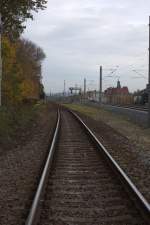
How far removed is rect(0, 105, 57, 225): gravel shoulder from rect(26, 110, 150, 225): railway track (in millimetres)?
273

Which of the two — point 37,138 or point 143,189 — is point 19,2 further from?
point 143,189

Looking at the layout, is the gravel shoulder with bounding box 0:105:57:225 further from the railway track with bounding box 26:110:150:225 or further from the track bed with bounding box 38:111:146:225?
the track bed with bounding box 38:111:146:225

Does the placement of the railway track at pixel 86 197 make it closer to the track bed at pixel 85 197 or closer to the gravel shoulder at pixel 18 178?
the track bed at pixel 85 197

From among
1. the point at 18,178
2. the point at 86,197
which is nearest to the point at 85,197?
the point at 86,197

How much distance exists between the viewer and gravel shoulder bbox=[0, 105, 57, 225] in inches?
342

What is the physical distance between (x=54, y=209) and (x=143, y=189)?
99.1 inches

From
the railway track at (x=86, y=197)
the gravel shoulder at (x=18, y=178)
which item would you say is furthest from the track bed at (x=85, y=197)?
the gravel shoulder at (x=18, y=178)

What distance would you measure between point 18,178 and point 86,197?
2.98 meters

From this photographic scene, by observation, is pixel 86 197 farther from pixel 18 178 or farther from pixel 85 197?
pixel 18 178

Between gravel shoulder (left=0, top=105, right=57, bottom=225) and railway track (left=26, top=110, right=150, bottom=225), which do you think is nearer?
railway track (left=26, top=110, right=150, bottom=225)

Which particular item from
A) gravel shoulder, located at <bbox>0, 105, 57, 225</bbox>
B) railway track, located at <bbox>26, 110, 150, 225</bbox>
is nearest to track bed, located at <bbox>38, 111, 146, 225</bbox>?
railway track, located at <bbox>26, 110, 150, 225</bbox>

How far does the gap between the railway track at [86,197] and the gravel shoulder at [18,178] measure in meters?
0.27

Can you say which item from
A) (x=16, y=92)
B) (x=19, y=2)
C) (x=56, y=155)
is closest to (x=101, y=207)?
(x=56, y=155)

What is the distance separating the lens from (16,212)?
866 cm
